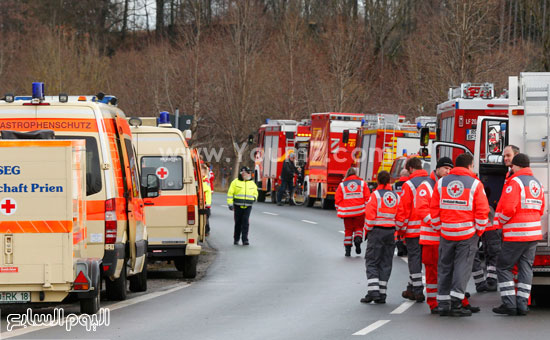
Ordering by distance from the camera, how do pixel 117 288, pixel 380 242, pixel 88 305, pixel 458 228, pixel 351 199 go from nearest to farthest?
pixel 88 305, pixel 458 228, pixel 117 288, pixel 380 242, pixel 351 199

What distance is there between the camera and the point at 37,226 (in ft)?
37.0

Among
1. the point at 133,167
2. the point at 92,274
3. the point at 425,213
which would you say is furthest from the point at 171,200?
the point at 92,274

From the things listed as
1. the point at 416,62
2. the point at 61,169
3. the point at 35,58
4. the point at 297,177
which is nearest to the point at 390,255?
the point at 61,169

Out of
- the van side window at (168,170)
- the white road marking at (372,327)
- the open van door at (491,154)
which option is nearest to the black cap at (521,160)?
the white road marking at (372,327)

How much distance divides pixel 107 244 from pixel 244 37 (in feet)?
158

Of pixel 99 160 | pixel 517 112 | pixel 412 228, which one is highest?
pixel 517 112

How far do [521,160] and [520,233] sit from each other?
82 cm

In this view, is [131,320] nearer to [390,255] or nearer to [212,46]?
[390,255]

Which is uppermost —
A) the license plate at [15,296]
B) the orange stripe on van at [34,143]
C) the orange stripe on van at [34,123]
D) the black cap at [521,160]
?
the orange stripe on van at [34,123]

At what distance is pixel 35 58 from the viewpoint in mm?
Answer: 61812

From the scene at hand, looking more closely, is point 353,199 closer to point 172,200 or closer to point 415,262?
point 172,200

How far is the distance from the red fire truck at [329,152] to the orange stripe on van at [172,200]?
18.7 metres

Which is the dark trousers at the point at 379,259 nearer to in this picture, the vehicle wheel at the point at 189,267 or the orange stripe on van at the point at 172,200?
the orange stripe on van at the point at 172,200

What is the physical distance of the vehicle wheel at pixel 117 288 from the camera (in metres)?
13.3
